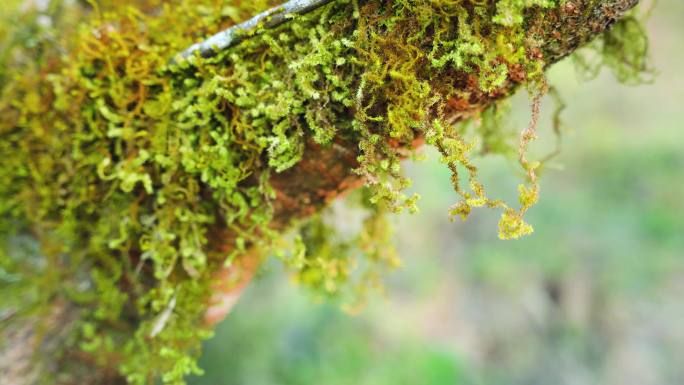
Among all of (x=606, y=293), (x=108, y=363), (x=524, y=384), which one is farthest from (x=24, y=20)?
(x=606, y=293)

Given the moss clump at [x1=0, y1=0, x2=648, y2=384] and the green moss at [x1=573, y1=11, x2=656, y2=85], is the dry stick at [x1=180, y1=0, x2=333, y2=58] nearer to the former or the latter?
the moss clump at [x1=0, y1=0, x2=648, y2=384]

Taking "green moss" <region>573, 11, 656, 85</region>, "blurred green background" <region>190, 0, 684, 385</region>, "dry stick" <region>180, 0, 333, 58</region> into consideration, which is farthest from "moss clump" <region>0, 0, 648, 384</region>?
"blurred green background" <region>190, 0, 684, 385</region>

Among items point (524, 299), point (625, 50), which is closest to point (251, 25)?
point (625, 50)

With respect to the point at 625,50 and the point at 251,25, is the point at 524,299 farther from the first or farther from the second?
the point at 251,25

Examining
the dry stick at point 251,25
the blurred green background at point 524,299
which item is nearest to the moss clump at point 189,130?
the dry stick at point 251,25

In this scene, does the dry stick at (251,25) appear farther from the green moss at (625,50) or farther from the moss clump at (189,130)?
the green moss at (625,50)

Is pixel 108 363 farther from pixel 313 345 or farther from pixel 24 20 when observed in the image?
pixel 313 345
